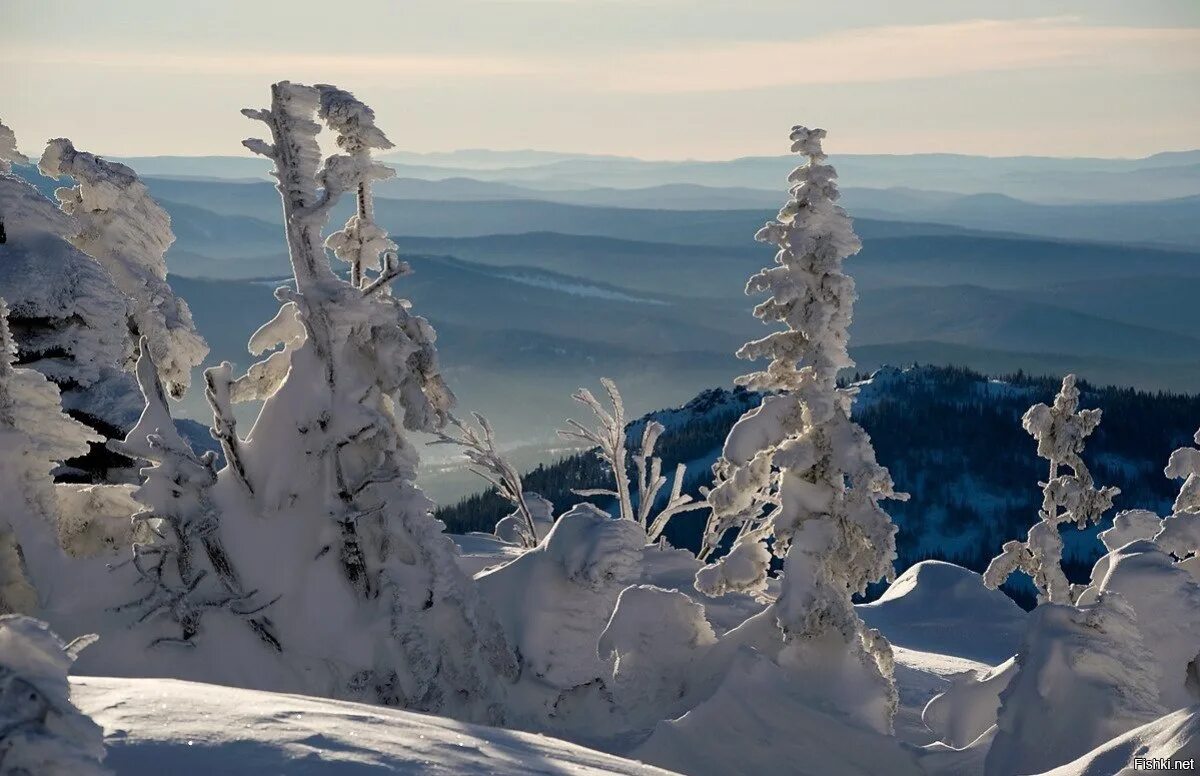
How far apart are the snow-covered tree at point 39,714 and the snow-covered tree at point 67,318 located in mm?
16610

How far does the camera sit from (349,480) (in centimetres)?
1638

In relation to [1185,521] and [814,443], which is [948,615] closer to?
[1185,521]

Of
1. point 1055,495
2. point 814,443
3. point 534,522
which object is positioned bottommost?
point 534,522

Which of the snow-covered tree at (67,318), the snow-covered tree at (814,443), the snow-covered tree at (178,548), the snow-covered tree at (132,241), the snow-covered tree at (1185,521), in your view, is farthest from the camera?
the snow-covered tree at (132,241)

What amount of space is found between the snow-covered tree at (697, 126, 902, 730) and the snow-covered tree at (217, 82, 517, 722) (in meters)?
4.17

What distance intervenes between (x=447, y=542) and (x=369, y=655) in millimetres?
1722

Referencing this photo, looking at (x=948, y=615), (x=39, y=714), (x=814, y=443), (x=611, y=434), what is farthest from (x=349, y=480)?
(x=948, y=615)

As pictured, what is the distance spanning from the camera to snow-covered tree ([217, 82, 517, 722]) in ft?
52.6

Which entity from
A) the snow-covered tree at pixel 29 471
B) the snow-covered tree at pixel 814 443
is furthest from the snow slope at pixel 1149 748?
the snow-covered tree at pixel 29 471

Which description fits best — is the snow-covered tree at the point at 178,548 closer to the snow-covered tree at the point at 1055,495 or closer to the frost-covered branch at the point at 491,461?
the frost-covered branch at the point at 491,461

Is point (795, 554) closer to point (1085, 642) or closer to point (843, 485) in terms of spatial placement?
point (843, 485)

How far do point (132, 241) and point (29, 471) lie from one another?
364 inches

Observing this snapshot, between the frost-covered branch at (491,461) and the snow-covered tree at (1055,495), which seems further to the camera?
the frost-covered branch at (491,461)

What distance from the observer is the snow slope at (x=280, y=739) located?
828 centimetres
